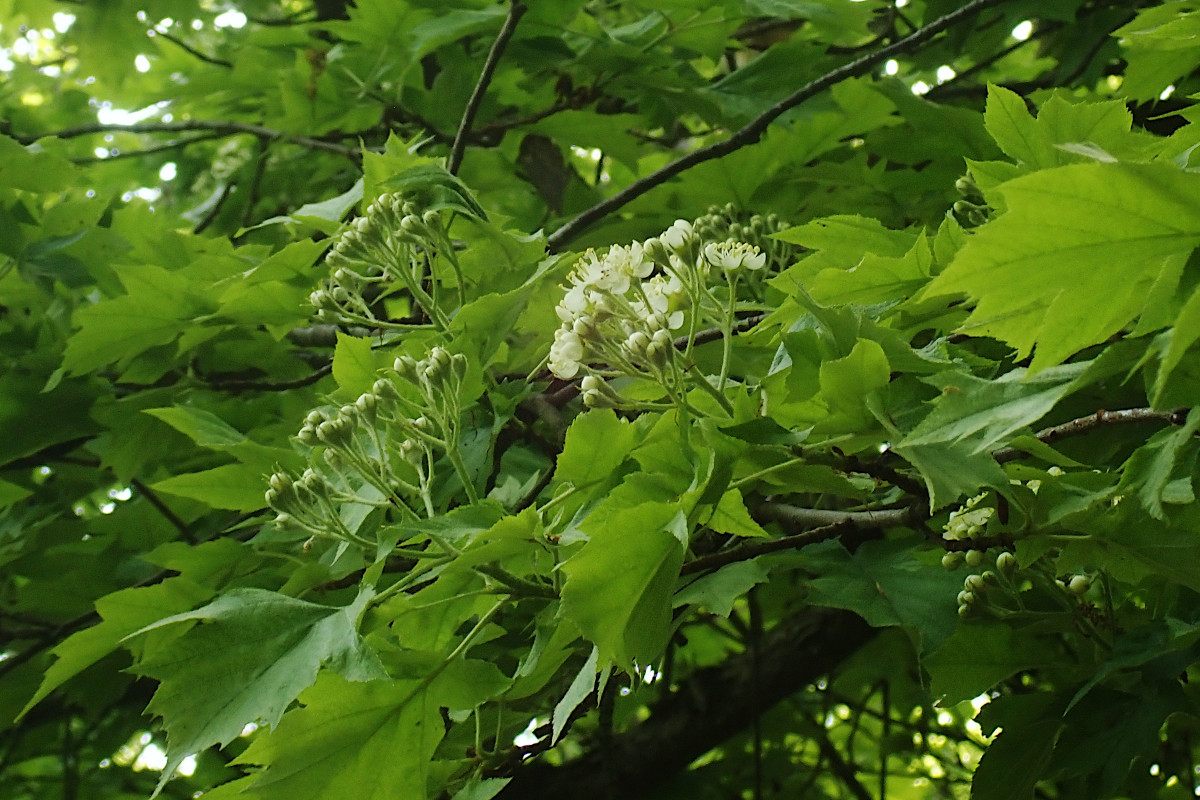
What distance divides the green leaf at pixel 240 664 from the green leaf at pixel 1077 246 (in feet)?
1.91

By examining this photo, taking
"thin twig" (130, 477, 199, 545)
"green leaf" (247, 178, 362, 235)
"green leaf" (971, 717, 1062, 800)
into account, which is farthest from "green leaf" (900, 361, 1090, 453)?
"thin twig" (130, 477, 199, 545)

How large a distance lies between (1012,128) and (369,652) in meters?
0.80

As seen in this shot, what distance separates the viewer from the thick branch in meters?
2.12

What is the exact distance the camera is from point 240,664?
0.97 meters

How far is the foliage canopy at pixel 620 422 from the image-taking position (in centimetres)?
83

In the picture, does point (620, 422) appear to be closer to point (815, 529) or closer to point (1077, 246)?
point (815, 529)

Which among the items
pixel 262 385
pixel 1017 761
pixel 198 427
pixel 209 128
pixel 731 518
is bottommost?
pixel 1017 761

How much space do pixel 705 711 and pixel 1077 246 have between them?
1.75m

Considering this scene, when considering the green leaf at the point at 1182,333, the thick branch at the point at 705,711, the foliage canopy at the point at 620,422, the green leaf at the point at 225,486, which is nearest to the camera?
the green leaf at the point at 1182,333

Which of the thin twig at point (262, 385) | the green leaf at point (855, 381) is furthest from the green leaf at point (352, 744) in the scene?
the thin twig at point (262, 385)

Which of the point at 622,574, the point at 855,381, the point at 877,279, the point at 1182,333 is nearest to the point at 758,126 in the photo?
the point at 877,279

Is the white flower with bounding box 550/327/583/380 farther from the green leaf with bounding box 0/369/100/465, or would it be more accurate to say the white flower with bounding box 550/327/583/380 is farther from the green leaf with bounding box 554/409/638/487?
the green leaf with bounding box 0/369/100/465

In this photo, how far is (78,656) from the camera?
1.26 metres

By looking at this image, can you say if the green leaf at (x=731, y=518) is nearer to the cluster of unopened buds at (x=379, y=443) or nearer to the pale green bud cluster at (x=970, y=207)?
the cluster of unopened buds at (x=379, y=443)
